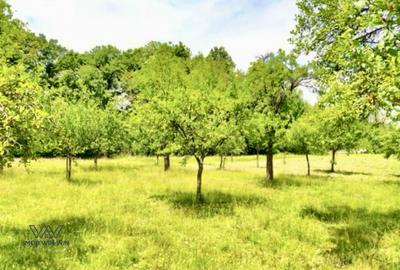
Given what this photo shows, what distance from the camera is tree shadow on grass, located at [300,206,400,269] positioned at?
1205cm

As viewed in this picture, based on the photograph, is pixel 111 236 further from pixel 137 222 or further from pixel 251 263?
pixel 251 263

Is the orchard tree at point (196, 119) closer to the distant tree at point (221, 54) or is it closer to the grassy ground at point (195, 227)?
the grassy ground at point (195, 227)

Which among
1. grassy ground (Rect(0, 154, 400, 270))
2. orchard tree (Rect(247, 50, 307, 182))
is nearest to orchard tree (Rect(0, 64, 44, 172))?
grassy ground (Rect(0, 154, 400, 270))

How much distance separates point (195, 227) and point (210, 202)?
550cm

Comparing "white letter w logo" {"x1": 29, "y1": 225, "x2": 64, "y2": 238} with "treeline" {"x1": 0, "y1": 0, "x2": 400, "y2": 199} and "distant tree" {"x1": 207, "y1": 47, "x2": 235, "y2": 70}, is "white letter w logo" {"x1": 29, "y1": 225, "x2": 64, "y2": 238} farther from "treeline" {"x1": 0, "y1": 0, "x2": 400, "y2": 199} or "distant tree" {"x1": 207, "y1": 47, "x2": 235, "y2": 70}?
"distant tree" {"x1": 207, "y1": 47, "x2": 235, "y2": 70}

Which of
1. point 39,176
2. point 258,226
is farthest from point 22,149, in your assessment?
point 39,176

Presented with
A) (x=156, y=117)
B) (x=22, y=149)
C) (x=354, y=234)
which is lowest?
(x=354, y=234)

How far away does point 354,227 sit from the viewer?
1581 centimetres

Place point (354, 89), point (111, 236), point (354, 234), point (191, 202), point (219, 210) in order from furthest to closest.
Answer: point (191, 202) < point (219, 210) < point (354, 234) < point (111, 236) < point (354, 89)

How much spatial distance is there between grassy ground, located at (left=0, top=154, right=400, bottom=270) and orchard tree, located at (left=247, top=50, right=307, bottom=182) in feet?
19.7

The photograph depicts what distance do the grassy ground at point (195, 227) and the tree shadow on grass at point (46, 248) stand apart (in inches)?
1.3

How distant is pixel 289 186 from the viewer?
28359 mm

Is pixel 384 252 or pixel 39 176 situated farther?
pixel 39 176

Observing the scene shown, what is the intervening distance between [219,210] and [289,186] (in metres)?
12.3
